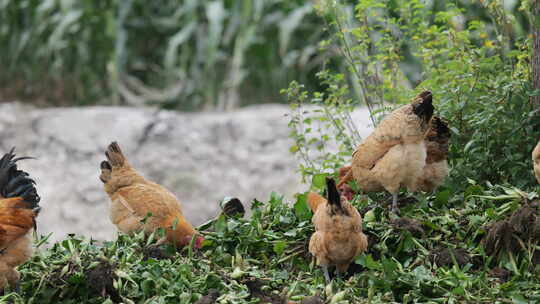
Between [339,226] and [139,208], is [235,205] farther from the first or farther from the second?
[339,226]

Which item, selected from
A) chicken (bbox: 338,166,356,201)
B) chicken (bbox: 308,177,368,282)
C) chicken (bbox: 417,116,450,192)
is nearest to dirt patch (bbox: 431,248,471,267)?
chicken (bbox: 308,177,368,282)

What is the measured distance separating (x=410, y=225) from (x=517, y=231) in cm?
51

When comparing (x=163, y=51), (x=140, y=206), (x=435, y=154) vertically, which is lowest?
→ (x=140, y=206)

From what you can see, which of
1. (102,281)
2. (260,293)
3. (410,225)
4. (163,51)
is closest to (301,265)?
(260,293)

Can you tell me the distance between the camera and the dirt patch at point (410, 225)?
3.49m

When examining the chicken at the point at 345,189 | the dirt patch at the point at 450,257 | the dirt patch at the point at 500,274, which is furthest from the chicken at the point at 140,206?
the dirt patch at the point at 500,274

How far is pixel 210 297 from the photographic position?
304 centimetres

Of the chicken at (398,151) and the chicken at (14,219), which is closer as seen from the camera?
the chicken at (14,219)

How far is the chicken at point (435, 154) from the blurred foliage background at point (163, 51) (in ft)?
13.4

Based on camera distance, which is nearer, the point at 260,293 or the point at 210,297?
the point at 210,297

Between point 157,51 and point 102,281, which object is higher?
point 157,51

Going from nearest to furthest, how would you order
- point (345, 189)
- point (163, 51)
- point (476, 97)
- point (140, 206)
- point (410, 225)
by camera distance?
point (410, 225) < point (140, 206) < point (476, 97) < point (345, 189) < point (163, 51)

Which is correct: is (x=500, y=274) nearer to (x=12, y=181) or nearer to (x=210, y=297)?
(x=210, y=297)

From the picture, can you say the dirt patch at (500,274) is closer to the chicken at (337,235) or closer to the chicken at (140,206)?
the chicken at (337,235)
